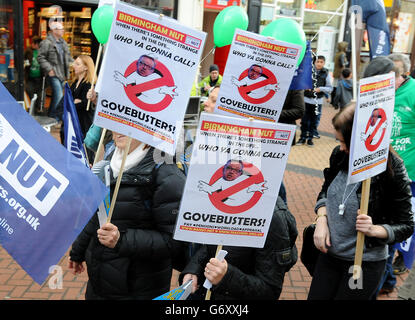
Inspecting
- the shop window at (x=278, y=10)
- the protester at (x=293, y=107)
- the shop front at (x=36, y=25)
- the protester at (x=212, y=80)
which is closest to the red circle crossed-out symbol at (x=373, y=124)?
the protester at (x=293, y=107)

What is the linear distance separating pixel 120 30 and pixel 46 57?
27.0 feet

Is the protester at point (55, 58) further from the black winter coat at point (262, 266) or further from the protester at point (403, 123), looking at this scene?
the black winter coat at point (262, 266)

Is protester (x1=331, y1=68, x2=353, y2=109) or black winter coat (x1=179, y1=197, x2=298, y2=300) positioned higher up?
black winter coat (x1=179, y1=197, x2=298, y2=300)

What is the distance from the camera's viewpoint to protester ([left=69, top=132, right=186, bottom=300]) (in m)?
2.56

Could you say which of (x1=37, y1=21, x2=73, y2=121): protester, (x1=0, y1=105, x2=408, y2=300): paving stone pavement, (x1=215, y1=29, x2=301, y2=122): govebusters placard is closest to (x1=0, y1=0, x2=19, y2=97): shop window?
(x1=37, y1=21, x2=73, y2=121): protester

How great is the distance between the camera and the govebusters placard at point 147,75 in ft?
7.86

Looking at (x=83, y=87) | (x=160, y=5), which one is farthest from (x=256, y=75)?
(x=160, y=5)

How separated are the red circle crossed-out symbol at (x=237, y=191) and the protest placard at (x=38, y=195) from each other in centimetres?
52

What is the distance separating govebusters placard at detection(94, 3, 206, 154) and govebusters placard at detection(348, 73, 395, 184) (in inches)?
36.1

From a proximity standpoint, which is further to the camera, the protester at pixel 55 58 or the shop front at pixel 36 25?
the protester at pixel 55 58

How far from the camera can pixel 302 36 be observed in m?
4.94

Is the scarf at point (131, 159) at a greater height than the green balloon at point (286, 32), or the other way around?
the green balloon at point (286, 32)

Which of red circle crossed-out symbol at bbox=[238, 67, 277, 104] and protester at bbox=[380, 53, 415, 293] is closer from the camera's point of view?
red circle crossed-out symbol at bbox=[238, 67, 277, 104]

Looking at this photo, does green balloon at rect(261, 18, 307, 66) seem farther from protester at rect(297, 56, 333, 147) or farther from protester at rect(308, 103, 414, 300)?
protester at rect(297, 56, 333, 147)
